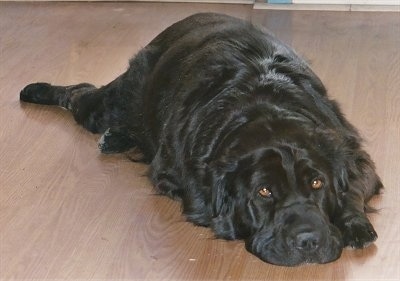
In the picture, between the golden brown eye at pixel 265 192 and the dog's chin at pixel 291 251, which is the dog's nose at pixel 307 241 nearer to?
the dog's chin at pixel 291 251

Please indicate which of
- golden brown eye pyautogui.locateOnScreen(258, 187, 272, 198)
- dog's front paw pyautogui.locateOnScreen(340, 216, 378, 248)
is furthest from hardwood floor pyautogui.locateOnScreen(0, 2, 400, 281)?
golden brown eye pyautogui.locateOnScreen(258, 187, 272, 198)

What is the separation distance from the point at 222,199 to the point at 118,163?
2.70 feet

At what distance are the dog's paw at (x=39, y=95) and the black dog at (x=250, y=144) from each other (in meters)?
0.61

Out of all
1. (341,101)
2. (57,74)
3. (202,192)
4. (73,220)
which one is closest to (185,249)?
(202,192)

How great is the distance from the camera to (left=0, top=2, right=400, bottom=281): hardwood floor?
2785mm

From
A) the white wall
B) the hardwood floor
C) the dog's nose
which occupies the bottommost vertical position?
the white wall

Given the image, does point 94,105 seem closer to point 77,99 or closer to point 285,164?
point 77,99

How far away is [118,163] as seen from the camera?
3.52m

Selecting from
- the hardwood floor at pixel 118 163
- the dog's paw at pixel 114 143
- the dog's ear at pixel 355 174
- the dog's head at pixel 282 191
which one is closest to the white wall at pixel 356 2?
the hardwood floor at pixel 118 163

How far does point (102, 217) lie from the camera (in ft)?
10.2

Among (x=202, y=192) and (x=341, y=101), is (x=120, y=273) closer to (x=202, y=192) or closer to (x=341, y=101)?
(x=202, y=192)

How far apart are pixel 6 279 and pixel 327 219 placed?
1001mm

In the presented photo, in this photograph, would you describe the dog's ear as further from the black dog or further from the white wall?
the white wall

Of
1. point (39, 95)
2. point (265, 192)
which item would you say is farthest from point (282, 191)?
point (39, 95)
